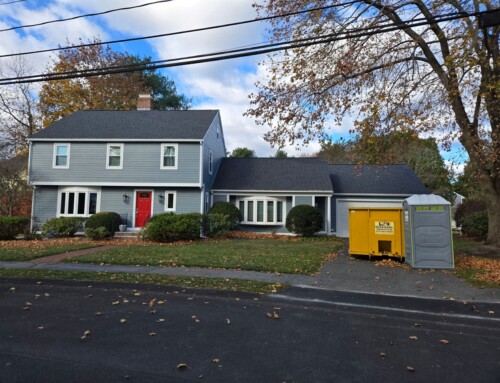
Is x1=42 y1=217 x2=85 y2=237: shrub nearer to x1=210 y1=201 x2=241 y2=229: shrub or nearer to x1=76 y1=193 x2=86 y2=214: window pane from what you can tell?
x1=76 y1=193 x2=86 y2=214: window pane

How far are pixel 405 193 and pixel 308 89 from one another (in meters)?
12.4

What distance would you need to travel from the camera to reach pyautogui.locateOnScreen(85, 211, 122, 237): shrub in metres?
17.9

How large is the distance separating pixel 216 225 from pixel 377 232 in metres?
9.36

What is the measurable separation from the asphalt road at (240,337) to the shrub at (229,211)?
40.7ft

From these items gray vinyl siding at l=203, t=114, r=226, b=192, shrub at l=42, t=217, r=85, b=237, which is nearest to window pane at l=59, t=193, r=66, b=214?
shrub at l=42, t=217, r=85, b=237

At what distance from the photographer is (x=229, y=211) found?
19688mm

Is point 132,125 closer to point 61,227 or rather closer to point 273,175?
point 61,227

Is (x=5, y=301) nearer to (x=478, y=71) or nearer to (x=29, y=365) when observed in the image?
(x=29, y=365)

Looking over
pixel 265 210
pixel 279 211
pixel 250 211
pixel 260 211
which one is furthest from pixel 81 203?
pixel 279 211

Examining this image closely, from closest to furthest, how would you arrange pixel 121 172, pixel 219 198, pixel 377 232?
pixel 377 232 → pixel 121 172 → pixel 219 198

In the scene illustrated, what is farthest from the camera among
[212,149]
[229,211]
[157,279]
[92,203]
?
[212,149]

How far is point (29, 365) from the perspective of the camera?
380 cm

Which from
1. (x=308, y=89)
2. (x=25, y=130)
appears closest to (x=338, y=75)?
(x=308, y=89)

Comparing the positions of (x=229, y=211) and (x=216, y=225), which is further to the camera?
(x=229, y=211)
